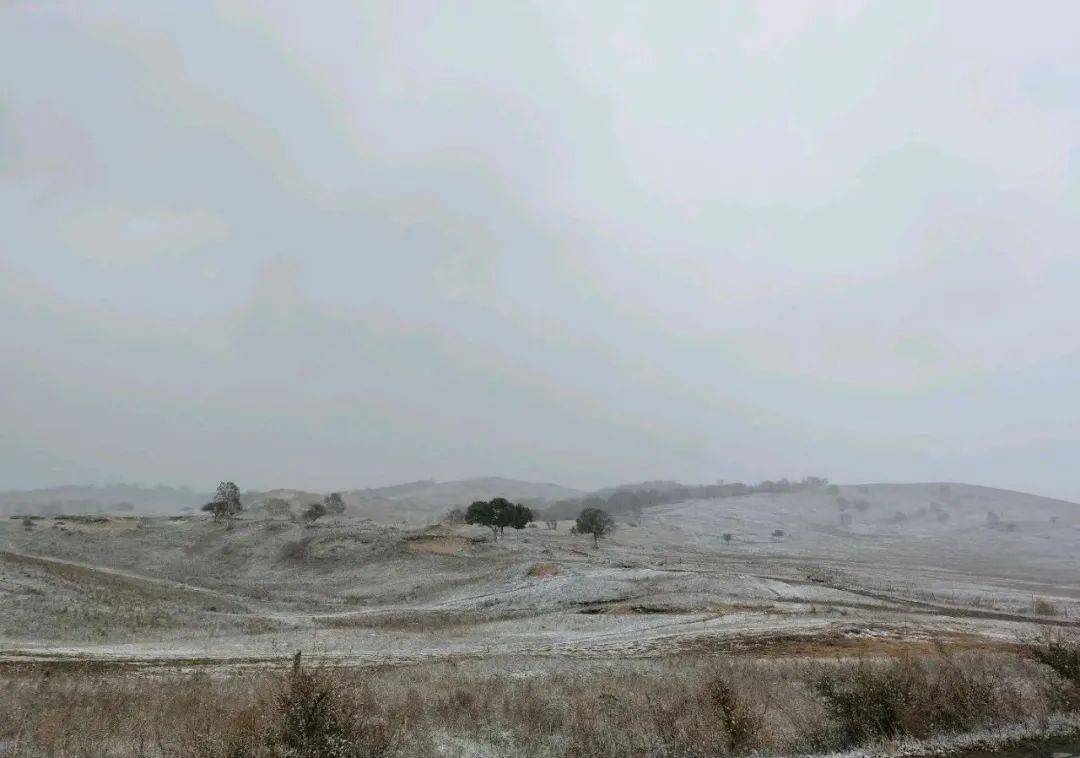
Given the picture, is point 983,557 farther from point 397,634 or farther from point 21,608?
point 21,608

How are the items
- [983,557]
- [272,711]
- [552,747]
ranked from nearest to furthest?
[272,711], [552,747], [983,557]

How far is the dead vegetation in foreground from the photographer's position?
1236 centimetres

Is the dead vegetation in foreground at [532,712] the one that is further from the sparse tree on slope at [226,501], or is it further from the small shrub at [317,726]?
the sparse tree on slope at [226,501]

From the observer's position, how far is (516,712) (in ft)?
52.2

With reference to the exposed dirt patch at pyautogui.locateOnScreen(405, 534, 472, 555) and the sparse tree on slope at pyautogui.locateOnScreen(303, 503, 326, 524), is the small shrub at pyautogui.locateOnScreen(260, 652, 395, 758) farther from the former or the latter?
the sparse tree on slope at pyautogui.locateOnScreen(303, 503, 326, 524)

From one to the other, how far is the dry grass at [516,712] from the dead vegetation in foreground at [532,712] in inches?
1.5

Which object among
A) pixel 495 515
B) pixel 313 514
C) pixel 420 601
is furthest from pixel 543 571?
pixel 313 514

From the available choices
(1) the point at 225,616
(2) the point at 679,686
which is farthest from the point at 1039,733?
(1) the point at 225,616

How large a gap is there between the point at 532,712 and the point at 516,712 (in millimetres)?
410

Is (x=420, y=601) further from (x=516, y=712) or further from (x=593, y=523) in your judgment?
(x=593, y=523)

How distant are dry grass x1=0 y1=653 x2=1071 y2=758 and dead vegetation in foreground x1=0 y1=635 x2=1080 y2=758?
0.04 metres

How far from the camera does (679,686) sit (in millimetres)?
18141

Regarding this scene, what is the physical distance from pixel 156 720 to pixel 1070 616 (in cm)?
5771

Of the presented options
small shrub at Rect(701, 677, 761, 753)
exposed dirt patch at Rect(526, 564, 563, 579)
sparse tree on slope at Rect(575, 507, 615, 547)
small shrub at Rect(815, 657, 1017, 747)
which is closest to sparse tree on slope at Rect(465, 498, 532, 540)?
sparse tree on slope at Rect(575, 507, 615, 547)
